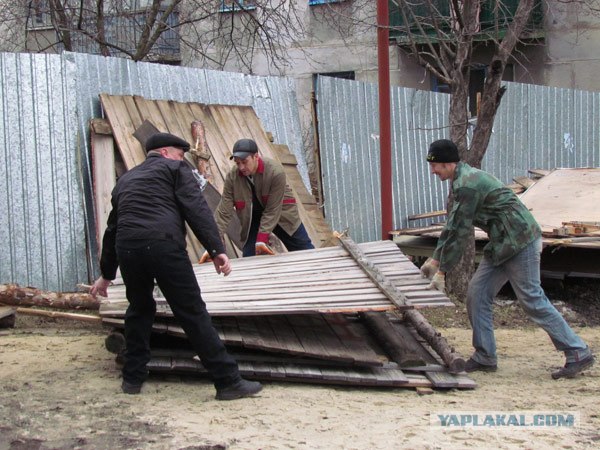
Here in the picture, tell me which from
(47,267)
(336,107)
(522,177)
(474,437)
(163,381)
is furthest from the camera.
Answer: (522,177)

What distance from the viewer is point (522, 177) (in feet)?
42.4

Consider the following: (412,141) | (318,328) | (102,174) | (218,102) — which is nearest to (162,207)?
(318,328)

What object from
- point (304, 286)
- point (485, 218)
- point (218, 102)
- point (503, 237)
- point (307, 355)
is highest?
point (218, 102)

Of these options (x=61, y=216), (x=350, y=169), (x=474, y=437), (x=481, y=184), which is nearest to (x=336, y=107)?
(x=350, y=169)

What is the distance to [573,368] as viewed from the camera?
5.70m

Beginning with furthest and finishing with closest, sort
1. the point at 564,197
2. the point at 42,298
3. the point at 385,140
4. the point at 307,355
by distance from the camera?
the point at 564,197, the point at 385,140, the point at 42,298, the point at 307,355

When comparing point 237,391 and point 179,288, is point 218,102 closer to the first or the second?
point 179,288

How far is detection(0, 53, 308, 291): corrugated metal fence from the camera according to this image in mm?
7895

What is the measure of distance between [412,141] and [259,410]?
7.66 metres

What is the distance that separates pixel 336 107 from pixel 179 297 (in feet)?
20.7

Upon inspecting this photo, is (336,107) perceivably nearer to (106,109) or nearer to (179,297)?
(106,109)

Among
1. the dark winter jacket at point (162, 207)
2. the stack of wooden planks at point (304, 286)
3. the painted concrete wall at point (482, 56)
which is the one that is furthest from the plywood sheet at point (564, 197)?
the painted concrete wall at point (482, 56)

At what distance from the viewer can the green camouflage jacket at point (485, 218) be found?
18.6 ft

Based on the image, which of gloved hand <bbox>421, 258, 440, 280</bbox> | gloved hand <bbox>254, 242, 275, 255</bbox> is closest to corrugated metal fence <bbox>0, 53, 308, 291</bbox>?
gloved hand <bbox>254, 242, 275, 255</bbox>
